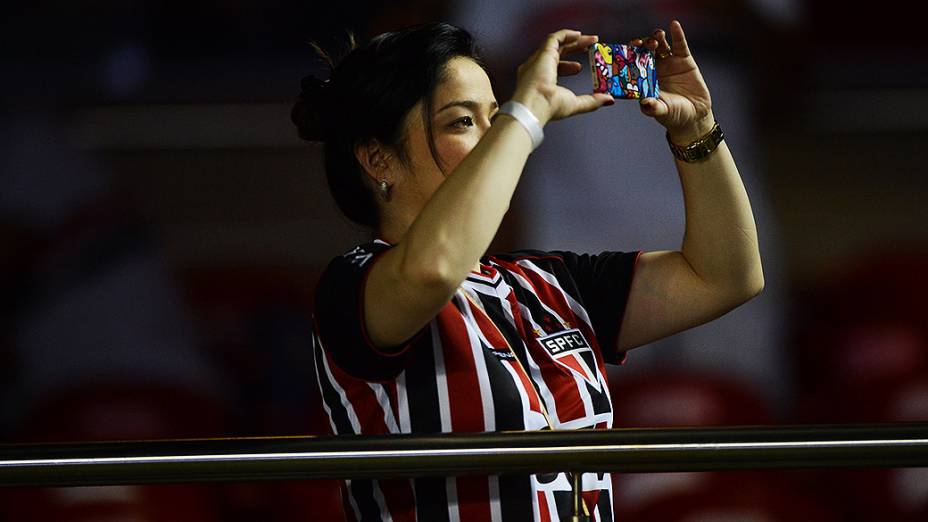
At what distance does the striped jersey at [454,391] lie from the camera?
0.87 m

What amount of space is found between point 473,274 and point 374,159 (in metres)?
0.16

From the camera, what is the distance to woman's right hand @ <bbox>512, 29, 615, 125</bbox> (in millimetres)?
867

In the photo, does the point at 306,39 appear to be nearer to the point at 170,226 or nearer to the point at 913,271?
the point at 170,226

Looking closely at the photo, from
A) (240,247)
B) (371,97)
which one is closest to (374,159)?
(371,97)

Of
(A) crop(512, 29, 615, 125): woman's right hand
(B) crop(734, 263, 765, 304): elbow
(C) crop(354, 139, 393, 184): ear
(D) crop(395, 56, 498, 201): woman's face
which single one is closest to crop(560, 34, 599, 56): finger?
(A) crop(512, 29, 615, 125): woman's right hand

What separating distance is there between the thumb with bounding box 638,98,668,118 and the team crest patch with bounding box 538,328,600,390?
0.24 metres

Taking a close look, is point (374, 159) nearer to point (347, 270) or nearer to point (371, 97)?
point (371, 97)

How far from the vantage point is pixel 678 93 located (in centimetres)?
111

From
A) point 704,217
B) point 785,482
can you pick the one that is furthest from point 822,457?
point 785,482

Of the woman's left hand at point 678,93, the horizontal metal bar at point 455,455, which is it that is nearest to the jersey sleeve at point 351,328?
the horizontal metal bar at point 455,455

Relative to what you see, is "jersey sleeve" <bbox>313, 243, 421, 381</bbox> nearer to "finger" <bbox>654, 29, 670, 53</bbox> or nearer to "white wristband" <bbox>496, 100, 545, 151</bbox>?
"white wristband" <bbox>496, 100, 545, 151</bbox>

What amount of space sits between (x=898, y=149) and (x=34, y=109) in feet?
5.84

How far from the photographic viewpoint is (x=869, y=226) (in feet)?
7.07

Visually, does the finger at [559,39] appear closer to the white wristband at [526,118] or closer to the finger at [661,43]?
the white wristband at [526,118]
